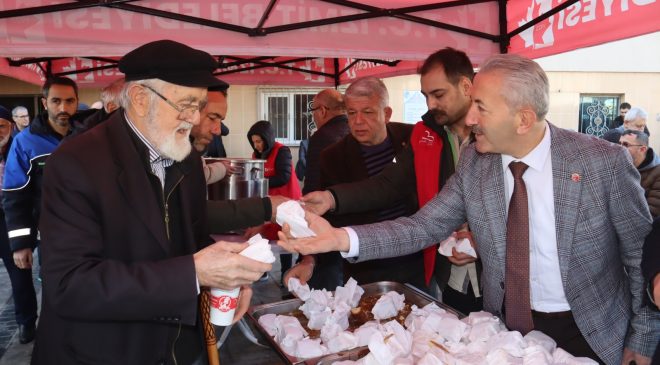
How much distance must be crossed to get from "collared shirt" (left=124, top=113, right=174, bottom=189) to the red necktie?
1.29m

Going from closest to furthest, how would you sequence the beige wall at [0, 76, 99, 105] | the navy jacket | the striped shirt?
the striped shirt, the navy jacket, the beige wall at [0, 76, 99, 105]

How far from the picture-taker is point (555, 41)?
3.79 metres

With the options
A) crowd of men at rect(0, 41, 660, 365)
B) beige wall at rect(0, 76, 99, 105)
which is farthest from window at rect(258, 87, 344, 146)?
crowd of men at rect(0, 41, 660, 365)

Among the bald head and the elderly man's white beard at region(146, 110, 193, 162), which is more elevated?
the bald head

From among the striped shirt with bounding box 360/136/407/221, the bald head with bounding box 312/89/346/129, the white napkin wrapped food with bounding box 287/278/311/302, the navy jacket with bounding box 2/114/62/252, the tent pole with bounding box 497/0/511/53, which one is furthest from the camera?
the bald head with bounding box 312/89/346/129

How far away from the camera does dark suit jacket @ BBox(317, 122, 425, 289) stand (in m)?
3.05

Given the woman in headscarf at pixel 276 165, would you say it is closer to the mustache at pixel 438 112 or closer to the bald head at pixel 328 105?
the bald head at pixel 328 105

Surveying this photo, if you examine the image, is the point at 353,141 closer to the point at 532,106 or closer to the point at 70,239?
the point at 532,106

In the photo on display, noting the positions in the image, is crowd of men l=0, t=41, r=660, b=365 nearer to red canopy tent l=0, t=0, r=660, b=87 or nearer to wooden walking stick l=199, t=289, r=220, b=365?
wooden walking stick l=199, t=289, r=220, b=365

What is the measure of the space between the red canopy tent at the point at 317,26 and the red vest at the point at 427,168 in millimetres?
1464

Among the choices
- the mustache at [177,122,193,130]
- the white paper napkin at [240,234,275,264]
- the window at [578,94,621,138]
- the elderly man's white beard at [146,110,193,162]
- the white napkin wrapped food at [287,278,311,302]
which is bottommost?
the white napkin wrapped food at [287,278,311,302]

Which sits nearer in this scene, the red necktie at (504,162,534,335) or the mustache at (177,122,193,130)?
the mustache at (177,122,193,130)

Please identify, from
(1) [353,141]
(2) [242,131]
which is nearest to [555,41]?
(1) [353,141]

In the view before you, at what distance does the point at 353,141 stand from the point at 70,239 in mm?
2273
